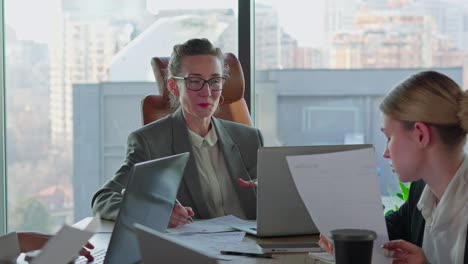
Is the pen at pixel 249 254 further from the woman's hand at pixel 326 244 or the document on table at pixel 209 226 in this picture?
the document on table at pixel 209 226

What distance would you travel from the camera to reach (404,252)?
82.0 inches

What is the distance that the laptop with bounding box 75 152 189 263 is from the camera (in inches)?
74.0

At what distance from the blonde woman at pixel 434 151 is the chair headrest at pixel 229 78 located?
145 centimetres

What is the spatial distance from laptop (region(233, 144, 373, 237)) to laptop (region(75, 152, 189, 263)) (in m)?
0.25

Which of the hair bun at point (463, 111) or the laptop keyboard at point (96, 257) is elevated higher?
the hair bun at point (463, 111)

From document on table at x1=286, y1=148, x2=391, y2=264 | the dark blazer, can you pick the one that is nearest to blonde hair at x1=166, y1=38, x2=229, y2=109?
the dark blazer

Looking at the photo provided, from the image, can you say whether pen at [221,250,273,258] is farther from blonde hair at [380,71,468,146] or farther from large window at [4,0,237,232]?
large window at [4,0,237,232]

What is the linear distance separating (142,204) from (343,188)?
1.56 ft

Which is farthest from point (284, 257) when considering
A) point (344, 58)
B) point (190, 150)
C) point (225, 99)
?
point (344, 58)

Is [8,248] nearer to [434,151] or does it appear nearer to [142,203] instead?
[142,203]

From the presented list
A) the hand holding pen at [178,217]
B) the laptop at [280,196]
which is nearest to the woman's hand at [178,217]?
the hand holding pen at [178,217]

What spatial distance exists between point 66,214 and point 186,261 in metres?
3.38

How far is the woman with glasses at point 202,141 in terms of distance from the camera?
3133 mm

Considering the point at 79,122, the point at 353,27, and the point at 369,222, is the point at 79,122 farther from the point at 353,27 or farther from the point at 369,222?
the point at 369,222
